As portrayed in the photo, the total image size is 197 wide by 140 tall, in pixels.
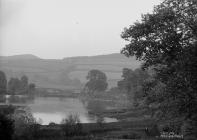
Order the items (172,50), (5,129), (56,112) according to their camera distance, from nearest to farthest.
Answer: (172,50), (5,129), (56,112)

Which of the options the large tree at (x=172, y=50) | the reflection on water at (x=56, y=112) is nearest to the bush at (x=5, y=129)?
the large tree at (x=172, y=50)

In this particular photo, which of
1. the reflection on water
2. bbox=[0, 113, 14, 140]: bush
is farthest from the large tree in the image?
the reflection on water

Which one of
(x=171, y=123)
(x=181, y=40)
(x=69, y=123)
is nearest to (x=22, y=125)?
(x=69, y=123)

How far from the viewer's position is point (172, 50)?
104 feet

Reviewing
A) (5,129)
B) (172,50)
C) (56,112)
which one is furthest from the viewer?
(56,112)

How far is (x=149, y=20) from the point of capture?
32.6 m

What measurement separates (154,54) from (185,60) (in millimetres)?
3189

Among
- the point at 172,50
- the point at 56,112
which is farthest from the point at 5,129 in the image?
the point at 56,112

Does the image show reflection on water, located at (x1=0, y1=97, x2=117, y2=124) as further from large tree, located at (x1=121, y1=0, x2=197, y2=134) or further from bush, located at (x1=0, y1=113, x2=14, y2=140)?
large tree, located at (x1=121, y1=0, x2=197, y2=134)

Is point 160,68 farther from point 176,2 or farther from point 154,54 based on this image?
point 176,2

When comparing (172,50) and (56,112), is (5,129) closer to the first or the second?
(172,50)

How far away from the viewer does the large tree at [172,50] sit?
30797 millimetres

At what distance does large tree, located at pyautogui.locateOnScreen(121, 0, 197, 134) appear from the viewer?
30797mm

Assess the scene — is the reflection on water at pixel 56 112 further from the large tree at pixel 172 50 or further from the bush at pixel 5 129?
the large tree at pixel 172 50
